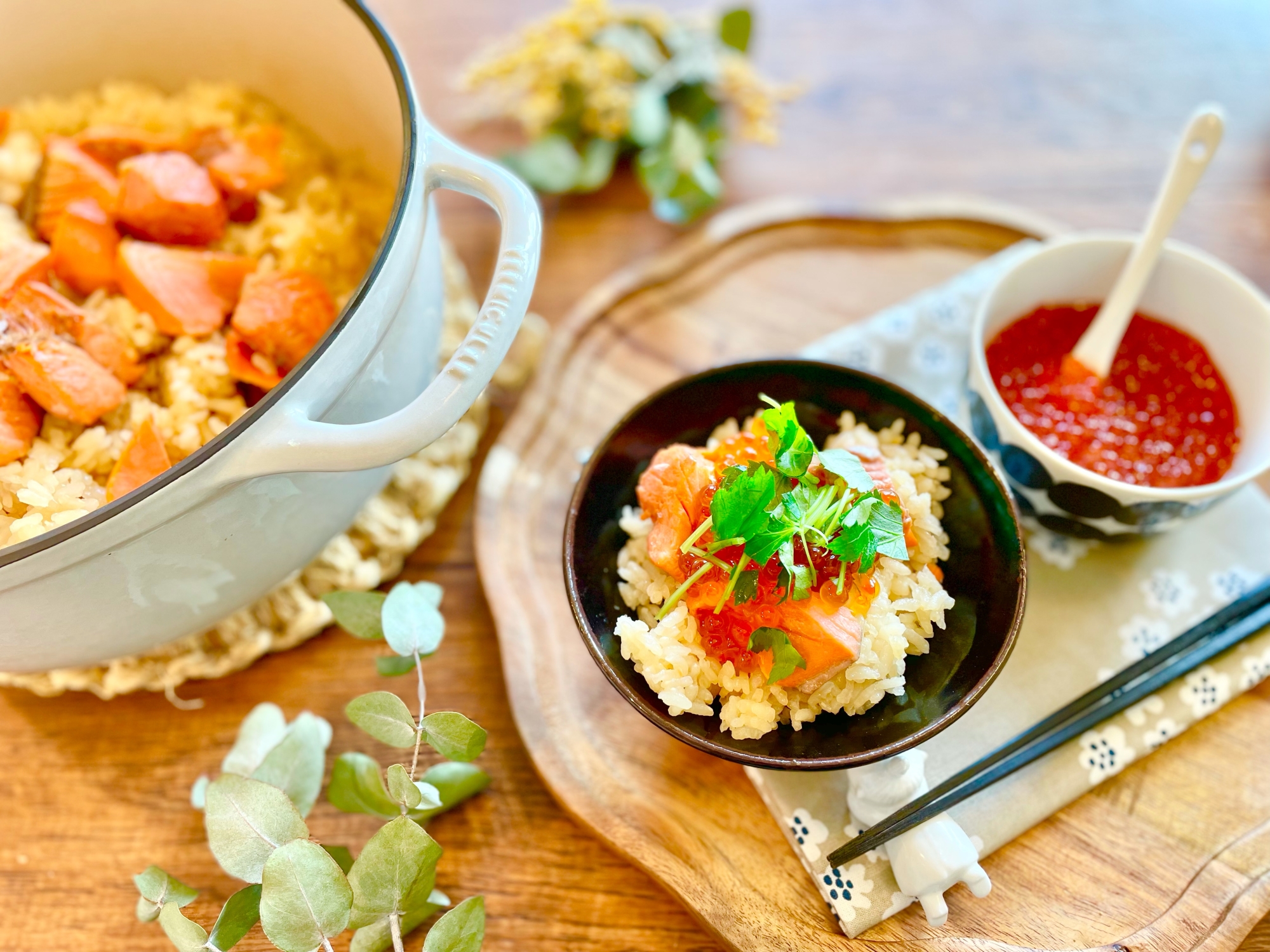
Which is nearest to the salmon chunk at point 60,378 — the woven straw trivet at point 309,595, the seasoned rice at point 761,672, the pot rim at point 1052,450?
the woven straw trivet at point 309,595

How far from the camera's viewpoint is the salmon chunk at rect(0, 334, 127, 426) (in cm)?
112

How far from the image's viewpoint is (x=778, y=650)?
1.04 metres

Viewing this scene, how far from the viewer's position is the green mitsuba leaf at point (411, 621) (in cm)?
113

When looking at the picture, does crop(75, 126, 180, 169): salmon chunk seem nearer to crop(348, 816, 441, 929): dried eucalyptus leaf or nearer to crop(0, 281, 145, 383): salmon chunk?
crop(0, 281, 145, 383): salmon chunk

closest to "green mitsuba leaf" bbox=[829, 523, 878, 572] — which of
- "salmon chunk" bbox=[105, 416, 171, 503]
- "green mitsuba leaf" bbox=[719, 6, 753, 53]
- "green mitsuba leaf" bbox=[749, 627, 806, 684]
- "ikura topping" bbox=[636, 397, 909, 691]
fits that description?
"ikura topping" bbox=[636, 397, 909, 691]

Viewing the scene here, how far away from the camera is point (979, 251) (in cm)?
162

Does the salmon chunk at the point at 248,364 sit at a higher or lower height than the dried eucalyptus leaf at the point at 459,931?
higher

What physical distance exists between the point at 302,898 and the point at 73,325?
0.78 metres

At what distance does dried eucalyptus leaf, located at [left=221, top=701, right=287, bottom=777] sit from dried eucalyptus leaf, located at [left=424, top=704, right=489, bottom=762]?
0.95 ft

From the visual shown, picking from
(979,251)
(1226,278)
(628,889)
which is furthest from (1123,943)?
(979,251)

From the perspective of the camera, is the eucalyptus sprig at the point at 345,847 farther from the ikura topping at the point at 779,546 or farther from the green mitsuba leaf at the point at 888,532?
the green mitsuba leaf at the point at 888,532

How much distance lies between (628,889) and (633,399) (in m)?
0.74

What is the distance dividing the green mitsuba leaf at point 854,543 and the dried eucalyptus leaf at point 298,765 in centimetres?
74

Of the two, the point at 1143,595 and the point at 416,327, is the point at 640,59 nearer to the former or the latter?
the point at 416,327
